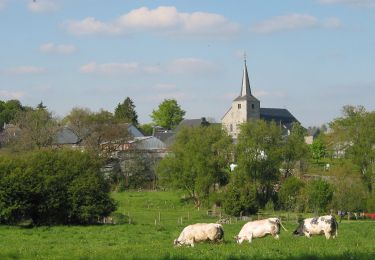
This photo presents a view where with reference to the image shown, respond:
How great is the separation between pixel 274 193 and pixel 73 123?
32.6m

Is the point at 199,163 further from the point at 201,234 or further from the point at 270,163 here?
the point at 201,234

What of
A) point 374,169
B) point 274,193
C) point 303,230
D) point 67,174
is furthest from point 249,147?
point 303,230

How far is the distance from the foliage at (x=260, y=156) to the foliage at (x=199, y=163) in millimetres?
2445

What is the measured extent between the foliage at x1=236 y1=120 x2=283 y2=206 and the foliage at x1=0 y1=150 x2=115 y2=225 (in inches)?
1037

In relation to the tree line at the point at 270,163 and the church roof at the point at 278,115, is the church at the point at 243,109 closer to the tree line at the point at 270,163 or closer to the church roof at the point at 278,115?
the church roof at the point at 278,115

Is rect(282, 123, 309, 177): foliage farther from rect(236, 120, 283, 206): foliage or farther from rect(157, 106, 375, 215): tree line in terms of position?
rect(236, 120, 283, 206): foliage

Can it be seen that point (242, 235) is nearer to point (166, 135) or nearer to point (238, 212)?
point (238, 212)

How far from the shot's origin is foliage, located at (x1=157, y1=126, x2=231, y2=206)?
69.1 meters

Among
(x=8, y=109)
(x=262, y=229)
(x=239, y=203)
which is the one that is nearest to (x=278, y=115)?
(x=8, y=109)

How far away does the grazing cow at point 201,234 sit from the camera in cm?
2072

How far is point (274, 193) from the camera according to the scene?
68.2 metres

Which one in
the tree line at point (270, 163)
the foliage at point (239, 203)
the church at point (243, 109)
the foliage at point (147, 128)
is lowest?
the foliage at point (239, 203)

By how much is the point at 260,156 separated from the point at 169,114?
98478mm

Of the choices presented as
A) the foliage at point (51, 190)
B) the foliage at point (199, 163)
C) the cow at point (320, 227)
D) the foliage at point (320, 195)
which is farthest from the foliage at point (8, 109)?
the cow at point (320, 227)
